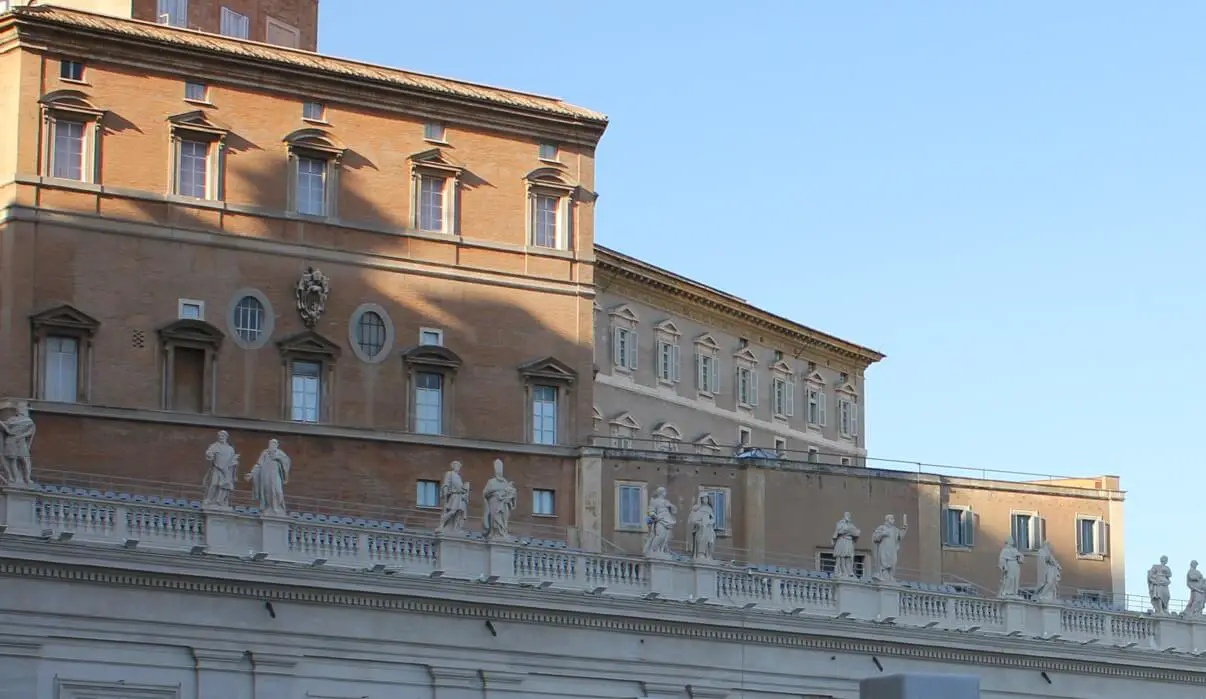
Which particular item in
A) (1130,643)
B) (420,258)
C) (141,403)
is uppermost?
(420,258)

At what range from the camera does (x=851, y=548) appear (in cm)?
5775

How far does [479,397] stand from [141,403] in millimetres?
9813

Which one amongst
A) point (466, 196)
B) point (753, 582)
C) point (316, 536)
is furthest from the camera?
point (466, 196)

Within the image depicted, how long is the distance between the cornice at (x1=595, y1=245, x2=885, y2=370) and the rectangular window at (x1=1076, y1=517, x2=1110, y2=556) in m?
18.9

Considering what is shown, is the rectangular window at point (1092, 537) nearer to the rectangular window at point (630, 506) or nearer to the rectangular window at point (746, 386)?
the rectangular window at point (630, 506)

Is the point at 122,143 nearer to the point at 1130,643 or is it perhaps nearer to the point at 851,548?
the point at 851,548

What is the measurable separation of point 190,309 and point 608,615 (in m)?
16.7

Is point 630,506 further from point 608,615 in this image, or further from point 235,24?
point 235,24

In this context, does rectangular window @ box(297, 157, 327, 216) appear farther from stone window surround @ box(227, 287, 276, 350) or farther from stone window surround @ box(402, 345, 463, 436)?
stone window surround @ box(402, 345, 463, 436)

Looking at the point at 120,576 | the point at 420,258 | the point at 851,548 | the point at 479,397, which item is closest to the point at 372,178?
the point at 420,258

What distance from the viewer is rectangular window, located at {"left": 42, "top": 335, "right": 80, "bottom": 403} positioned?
60438 mm

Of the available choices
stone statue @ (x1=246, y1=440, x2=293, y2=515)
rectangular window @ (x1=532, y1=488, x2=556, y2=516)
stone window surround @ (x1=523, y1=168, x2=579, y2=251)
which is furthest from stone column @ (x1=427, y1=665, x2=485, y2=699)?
stone window surround @ (x1=523, y1=168, x2=579, y2=251)

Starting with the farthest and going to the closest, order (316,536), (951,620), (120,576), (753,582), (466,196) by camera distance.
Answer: (466,196)
(951,620)
(753,582)
(316,536)
(120,576)

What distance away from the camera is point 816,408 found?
10431cm
